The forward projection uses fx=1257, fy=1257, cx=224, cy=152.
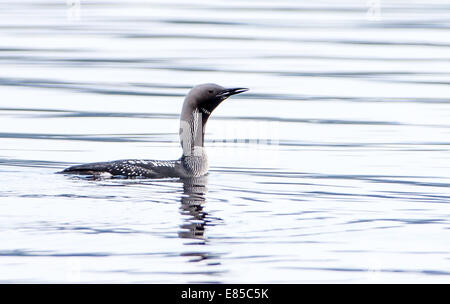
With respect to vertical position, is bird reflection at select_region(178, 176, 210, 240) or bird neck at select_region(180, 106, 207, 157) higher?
bird neck at select_region(180, 106, 207, 157)

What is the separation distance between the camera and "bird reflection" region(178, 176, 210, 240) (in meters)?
7.85

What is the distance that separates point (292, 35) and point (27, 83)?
7986 mm

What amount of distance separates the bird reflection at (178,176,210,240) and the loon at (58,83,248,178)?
0.44ft

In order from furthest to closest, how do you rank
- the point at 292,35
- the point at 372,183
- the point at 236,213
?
the point at 292,35, the point at 372,183, the point at 236,213

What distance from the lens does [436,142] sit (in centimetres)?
1269

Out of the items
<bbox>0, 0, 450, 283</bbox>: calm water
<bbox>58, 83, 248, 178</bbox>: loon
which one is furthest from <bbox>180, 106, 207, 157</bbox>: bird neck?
<bbox>0, 0, 450, 283</bbox>: calm water

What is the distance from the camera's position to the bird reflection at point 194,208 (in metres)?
7.85

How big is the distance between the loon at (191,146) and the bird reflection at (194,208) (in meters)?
0.13

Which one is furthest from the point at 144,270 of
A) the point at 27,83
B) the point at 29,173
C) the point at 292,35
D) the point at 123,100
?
the point at 292,35

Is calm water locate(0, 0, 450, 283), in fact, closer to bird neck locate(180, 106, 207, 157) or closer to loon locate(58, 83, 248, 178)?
loon locate(58, 83, 248, 178)

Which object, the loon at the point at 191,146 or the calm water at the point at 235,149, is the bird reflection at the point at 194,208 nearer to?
the calm water at the point at 235,149

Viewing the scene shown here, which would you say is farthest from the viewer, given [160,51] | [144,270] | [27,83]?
[160,51]

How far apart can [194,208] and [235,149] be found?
3957 mm
